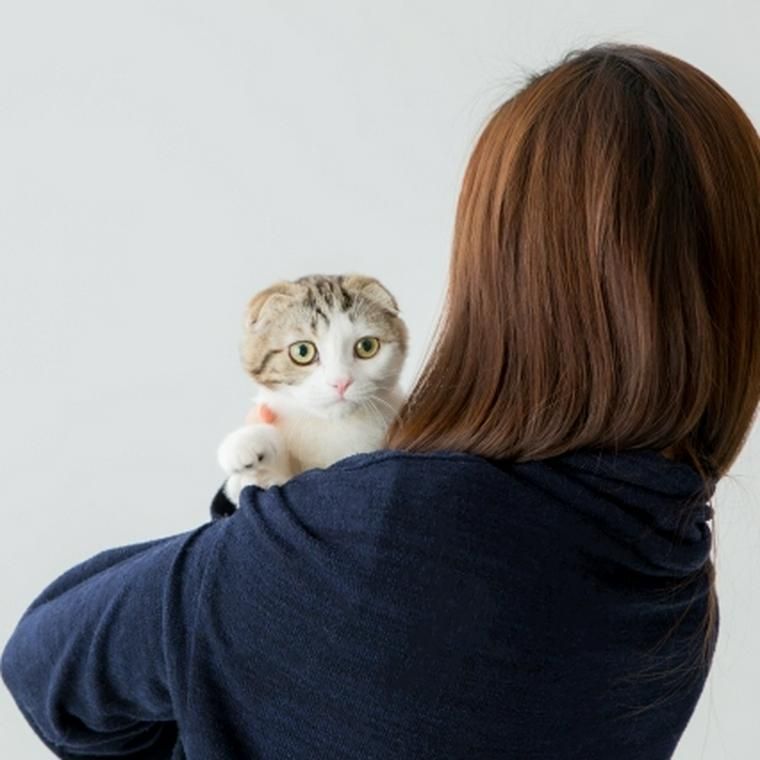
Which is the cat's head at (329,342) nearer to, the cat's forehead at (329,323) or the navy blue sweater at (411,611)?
the cat's forehead at (329,323)

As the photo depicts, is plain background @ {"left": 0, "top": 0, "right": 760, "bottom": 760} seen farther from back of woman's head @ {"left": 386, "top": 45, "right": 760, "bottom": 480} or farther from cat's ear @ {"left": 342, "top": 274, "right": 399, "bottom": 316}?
back of woman's head @ {"left": 386, "top": 45, "right": 760, "bottom": 480}

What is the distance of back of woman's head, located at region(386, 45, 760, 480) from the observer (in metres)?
0.95

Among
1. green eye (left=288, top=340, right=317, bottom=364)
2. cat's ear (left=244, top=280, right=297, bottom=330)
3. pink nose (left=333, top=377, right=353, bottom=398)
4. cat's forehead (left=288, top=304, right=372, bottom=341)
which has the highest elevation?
cat's ear (left=244, top=280, right=297, bottom=330)

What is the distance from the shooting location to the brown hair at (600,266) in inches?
37.2

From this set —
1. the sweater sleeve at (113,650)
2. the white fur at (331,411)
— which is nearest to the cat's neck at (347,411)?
the white fur at (331,411)

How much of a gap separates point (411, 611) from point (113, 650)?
25 centimetres

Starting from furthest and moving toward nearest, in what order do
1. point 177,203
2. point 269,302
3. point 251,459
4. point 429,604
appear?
point 177,203 → point 269,302 → point 251,459 → point 429,604

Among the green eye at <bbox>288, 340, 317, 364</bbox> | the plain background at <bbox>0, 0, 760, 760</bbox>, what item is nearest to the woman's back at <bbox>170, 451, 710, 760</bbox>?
the green eye at <bbox>288, 340, 317, 364</bbox>

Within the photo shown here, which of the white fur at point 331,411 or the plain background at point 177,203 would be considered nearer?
the white fur at point 331,411

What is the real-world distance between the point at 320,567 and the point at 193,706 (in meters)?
0.16

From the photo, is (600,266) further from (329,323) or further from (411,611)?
(329,323)

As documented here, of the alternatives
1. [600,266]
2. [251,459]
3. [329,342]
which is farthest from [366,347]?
[600,266]

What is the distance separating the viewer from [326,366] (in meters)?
1.43

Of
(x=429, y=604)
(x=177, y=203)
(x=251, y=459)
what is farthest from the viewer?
(x=177, y=203)
